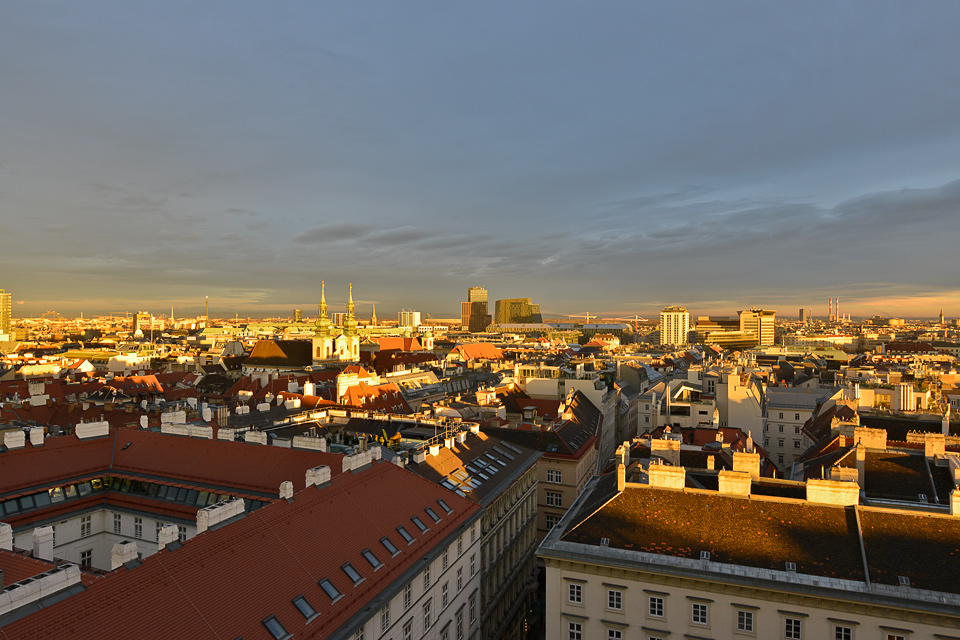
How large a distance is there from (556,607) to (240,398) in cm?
8274

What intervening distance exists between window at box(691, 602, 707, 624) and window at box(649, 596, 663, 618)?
4.96 ft

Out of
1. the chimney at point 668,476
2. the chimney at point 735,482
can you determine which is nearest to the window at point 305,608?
the chimney at point 668,476

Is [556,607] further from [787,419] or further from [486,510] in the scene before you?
[787,419]

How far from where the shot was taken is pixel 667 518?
32.8 metres

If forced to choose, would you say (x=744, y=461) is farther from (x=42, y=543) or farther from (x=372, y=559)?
(x=42, y=543)

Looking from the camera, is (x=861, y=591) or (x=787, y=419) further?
(x=787, y=419)

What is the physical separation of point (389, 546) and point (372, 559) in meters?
1.79

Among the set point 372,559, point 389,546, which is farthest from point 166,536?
point 389,546

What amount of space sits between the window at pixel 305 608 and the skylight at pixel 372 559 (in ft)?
16.1

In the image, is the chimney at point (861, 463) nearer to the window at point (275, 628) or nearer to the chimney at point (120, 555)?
the window at point (275, 628)

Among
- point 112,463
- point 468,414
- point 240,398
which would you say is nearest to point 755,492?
point 112,463

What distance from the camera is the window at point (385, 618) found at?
29172mm

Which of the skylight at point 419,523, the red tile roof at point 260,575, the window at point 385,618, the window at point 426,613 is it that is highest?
the red tile roof at point 260,575

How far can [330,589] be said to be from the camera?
27156 mm
